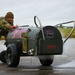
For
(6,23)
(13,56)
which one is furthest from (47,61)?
(6,23)

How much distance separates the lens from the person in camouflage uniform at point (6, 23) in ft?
42.5

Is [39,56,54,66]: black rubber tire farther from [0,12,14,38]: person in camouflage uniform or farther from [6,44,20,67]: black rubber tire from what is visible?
[0,12,14,38]: person in camouflage uniform

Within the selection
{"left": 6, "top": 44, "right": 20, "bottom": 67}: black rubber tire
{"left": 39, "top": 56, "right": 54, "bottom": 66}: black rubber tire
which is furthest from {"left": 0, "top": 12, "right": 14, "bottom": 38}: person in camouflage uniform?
{"left": 39, "top": 56, "right": 54, "bottom": 66}: black rubber tire

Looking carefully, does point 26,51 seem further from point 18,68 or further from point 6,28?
point 6,28

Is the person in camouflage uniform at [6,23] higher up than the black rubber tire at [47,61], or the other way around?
the person in camouflage uniform at [6,23]

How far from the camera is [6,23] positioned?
42.5ft

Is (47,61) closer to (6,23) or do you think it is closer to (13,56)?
(13,56)

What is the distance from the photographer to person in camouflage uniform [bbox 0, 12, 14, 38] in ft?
42.5

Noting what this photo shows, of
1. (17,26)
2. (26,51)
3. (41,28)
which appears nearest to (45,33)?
(41,28)

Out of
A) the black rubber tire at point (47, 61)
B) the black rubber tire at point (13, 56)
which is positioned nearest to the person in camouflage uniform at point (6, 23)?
the black rubber tire at point (13, 56)

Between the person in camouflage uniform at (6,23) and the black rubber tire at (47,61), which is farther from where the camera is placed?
the person in camouflage uniform at (6,23)

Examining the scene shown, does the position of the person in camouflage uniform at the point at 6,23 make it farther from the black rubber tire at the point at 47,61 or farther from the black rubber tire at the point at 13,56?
the black rubber tire at the point at 47,61

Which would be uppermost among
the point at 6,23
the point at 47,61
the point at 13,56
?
the point at 6,23

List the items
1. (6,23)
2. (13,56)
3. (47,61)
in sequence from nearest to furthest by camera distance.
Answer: (13,56)
(47,61)
(6,23)
